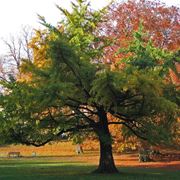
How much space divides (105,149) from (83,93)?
3901mm

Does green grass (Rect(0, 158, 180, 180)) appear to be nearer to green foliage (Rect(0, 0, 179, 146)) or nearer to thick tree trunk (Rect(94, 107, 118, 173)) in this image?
thick tree trunk (Rect(94, 107, 118, 173))

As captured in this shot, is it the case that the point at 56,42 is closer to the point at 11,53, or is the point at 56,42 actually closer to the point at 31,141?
the point at 31,141

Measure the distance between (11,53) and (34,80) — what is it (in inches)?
2219

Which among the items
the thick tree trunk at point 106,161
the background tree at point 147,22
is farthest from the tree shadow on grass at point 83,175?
the background tree at point 147,22

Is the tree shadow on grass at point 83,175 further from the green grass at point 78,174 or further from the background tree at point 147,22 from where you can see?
the background tree at point 147,22

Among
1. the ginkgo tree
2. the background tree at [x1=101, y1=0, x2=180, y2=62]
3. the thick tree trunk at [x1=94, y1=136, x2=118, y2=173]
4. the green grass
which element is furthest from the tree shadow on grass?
the background tree at [x1=101, y1=0, x2=180, y2=62]

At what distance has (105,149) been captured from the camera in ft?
83.0

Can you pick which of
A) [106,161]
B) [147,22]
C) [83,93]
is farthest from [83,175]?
[147,22]

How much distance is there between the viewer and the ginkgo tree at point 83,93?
21.2 m

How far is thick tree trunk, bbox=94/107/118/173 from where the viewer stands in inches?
960

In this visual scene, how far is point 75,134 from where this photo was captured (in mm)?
27234

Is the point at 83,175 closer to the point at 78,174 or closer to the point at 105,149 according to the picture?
the point at 78,174

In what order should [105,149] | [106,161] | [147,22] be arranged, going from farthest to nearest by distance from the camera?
[147,22] < [105,149] < [106,161]

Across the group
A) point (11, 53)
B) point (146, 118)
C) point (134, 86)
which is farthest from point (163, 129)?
point (11, 53)
